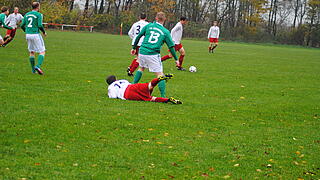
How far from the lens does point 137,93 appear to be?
8906mm

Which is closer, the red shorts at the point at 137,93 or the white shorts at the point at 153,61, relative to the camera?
the red shorts at the point at 137,93

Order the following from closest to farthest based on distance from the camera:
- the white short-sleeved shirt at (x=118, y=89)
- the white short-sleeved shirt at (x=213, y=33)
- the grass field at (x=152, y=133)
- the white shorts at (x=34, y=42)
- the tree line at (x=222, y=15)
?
the grass field at (x=152, y=133) → the white short-sleeved shirt at (x=118, y=89) → the white shorts at (x=34, y=42) → the white short-sleeved shirt at (x=213, y=33) → the tree line at (x=222, y=15)

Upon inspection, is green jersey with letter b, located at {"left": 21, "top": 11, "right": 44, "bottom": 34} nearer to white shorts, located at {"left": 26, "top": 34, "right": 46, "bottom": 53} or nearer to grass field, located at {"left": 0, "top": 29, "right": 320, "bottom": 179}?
white shorts, located at {"left": 26, "top": 34, "right": 46, "bottom": 53}

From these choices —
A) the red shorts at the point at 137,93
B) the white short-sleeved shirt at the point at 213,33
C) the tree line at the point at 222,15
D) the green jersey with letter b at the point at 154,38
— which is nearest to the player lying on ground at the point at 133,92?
the red shorts at the point at 137,93

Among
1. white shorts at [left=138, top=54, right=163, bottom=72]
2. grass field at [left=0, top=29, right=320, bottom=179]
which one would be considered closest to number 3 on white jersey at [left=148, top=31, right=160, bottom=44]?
white shorts at [left=138, top=54, right=163, bottom=72]

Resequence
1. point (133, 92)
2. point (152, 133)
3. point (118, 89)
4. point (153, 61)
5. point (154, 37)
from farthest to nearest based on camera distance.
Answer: point (153, 61)
point (154, 37)
point (118, 89)
point (133, 92)
point (152, 133)

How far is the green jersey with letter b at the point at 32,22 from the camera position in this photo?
38.5 feet

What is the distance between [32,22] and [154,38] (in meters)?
4.37

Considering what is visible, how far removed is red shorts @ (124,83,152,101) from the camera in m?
8.84

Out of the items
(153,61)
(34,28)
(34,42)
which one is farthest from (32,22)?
(153,61)

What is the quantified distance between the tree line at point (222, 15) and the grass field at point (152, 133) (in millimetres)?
47314

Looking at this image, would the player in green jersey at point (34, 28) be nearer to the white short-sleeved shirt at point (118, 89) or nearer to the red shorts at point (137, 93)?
the white short-sleeved shirt at point (118, 89)

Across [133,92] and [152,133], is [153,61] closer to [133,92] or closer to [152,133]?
[133,92]

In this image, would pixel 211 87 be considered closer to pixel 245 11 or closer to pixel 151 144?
pixel 151 144
